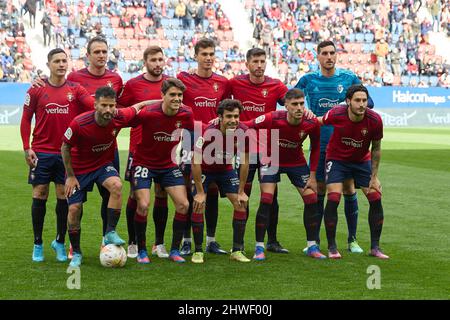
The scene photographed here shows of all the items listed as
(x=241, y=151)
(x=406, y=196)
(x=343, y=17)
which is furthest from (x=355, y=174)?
(x=343, y=17)

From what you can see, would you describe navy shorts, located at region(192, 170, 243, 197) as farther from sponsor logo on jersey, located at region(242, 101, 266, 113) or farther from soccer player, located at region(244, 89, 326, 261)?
sponsor logo on jersey, located at region(242, 101, 266, 113)

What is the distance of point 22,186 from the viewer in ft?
50.4

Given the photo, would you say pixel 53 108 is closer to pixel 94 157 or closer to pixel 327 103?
pixel 94 157

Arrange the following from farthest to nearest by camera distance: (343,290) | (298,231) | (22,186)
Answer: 1. (22,186)
2. (298,231)
3. (343,290)

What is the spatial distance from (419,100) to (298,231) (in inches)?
1063

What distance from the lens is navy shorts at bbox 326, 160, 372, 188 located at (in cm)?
952

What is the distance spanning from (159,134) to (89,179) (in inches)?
35.1

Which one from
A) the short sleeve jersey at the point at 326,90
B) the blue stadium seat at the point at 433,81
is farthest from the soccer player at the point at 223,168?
the blue stadium seat at the point at 433,81

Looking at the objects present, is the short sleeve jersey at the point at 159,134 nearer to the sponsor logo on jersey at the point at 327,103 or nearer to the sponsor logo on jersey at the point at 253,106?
the sponsor logo on jersey at the point at 253,106

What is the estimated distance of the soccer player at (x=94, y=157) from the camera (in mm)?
8633

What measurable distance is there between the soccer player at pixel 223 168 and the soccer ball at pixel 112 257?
829 mm

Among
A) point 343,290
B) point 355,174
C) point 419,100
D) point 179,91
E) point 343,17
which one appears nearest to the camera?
point 343,290

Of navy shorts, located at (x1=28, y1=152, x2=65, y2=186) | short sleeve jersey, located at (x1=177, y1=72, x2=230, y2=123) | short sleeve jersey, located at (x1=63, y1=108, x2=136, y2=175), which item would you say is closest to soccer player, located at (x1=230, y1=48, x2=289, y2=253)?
short sleeve jersey, located at (x1=177, y1=72, x2=230, y2=123)

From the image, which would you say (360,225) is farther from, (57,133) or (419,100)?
(419,100)
